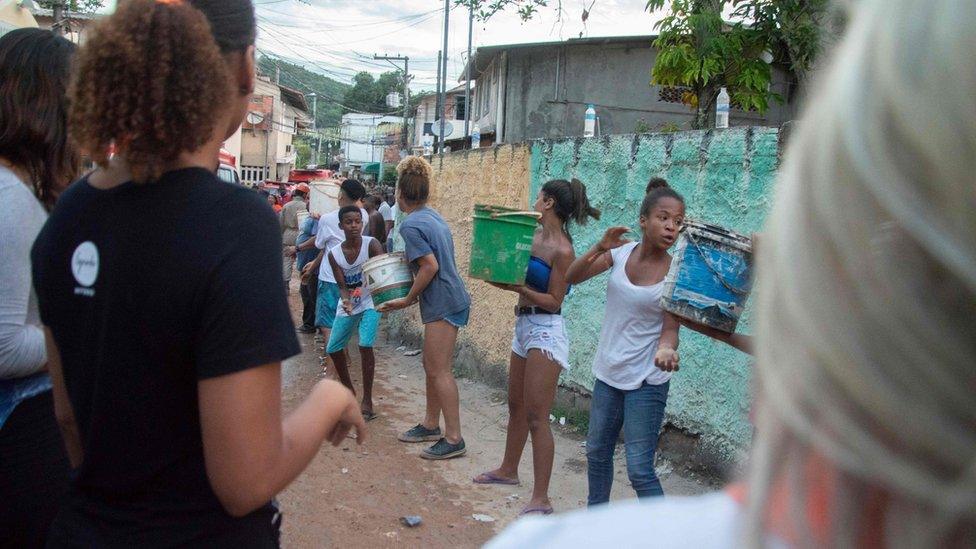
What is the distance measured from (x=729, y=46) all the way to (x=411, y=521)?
21.3 ft

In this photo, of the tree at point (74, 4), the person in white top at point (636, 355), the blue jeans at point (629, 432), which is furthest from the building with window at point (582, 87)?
the blue jeans at point (629, 432)

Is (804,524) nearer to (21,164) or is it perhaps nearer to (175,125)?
(175,125)

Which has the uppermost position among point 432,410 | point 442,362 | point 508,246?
point 508,246

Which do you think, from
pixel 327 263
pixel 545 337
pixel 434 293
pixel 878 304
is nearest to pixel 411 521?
pixel 545 337

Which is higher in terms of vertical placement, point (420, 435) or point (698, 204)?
point (698, 204)

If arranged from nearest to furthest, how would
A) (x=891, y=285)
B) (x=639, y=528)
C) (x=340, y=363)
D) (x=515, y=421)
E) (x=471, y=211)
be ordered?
(x=891, y=285), (x=639, y=528), (x=515, y=421), (x=340, y=363), (x=471, y=211)

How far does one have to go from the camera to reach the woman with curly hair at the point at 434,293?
6117 mm

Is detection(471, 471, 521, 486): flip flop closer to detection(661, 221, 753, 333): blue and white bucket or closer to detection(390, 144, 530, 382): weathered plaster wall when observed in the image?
detection(390, 144, 530, 382): weathered plaster wall

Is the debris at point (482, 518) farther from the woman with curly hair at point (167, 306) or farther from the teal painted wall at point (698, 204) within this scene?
the woman with curly hair at point (167, 306)

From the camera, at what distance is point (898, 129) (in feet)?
1.69

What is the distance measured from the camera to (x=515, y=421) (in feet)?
18.2

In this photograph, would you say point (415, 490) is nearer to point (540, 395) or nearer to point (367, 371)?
point (540, 395)

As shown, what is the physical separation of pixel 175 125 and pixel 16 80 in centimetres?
101

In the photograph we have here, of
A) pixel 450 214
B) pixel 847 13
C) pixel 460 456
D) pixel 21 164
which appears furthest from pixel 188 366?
pixel 450 214
